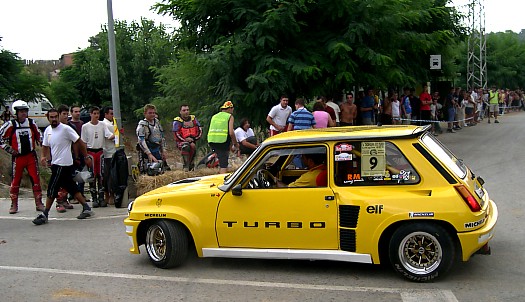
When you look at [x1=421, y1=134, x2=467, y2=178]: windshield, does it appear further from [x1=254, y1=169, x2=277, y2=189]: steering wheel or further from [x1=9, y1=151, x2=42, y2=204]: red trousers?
[x1=9, y1=151, x2=42, y2=204]: red trousers

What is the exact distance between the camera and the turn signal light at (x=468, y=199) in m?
5.80

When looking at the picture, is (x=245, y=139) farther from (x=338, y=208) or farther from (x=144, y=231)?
(x=338, y=208)

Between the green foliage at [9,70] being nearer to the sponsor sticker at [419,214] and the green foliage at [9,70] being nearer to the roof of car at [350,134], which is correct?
the roof of car at [350,134]

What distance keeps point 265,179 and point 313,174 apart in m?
0.55

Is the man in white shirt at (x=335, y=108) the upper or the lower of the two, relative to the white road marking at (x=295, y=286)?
upper

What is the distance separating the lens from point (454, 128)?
25266mm

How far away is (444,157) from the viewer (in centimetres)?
624

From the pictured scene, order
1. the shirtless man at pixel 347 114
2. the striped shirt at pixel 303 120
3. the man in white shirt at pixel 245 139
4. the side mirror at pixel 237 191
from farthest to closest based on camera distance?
the shirtless man at pixel 347 114
the man in white shirt at pixel 245 139
the striped shirt at pixel 303 120
the side mirror at pixel 237 191

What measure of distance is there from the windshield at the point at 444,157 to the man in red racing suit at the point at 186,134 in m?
6.63

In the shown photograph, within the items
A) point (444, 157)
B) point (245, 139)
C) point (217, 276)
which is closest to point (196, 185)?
point (217, 276)

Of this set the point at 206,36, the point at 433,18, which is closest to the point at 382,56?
the point at 206,36

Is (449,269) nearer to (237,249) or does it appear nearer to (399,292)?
(399,292)

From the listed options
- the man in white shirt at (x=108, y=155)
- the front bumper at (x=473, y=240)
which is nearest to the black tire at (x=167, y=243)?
the front bumper at (x=473, y=240)

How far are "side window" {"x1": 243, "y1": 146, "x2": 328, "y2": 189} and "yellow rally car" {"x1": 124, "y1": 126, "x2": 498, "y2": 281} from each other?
1 centimetres
